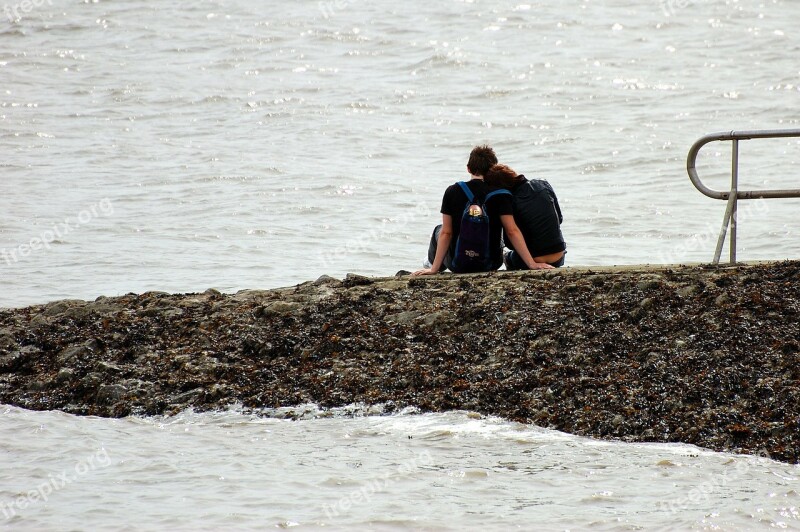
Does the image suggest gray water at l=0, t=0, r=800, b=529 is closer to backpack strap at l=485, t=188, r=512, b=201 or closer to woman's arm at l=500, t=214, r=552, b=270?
woman's arm at l=500, t=214, r=552, b=270

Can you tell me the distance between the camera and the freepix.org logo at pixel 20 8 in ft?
116

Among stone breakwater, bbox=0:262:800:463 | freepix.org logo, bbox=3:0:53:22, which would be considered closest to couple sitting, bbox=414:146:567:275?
stone breakwater, bbox=0:262:800:463

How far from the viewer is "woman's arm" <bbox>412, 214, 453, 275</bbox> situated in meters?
7.72

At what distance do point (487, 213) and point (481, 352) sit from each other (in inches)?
52.5

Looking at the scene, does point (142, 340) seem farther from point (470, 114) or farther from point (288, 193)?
point (470, 114)

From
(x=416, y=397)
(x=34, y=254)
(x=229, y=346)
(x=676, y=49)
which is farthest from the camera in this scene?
(x=676, y=49)

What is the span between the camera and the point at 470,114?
24469 mm

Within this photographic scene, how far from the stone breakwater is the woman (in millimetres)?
439

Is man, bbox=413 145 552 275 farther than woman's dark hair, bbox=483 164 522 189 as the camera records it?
No

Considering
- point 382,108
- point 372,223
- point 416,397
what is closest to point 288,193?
point 372,223

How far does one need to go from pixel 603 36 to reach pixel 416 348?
88.0 feet

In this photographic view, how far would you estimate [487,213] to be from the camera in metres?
7.62

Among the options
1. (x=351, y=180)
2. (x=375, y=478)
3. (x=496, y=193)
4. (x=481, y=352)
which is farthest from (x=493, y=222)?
(x=351, y=180)

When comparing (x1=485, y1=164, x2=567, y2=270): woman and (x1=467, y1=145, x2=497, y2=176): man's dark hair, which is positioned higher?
(x1=467, y1=145, x2=497, y2=176): man's dark hair
